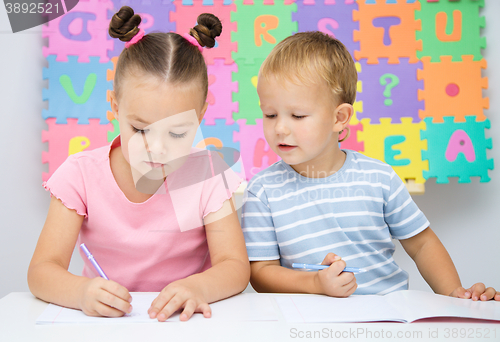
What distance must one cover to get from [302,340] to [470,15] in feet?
4.70

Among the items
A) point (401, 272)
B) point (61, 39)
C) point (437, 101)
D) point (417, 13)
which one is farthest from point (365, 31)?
point (61, 39)

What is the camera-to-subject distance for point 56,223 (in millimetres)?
A: 665

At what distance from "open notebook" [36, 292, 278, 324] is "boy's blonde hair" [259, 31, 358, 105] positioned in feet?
1.36

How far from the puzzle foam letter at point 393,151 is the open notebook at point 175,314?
3.16ft

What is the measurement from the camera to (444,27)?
1425mm

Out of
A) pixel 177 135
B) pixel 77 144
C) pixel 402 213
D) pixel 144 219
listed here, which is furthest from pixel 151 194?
pixel 77 144

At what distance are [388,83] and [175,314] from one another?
3.90 feet

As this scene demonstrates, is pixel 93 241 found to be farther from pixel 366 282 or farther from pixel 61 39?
pixel 61 39

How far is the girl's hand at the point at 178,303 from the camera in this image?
494mm

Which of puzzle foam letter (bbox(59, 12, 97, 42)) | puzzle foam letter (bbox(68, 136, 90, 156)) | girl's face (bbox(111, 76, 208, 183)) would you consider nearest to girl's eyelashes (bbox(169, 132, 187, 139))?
girl's face (bbox(111, 76, 208, 183))

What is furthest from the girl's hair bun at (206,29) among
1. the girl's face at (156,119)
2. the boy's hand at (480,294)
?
the boy's hand at (480,294)

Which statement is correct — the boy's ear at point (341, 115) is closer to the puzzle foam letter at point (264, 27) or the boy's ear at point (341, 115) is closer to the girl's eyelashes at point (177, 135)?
the girl's eyelashes at point (177, 135)

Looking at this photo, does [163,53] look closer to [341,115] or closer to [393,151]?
[341,115]

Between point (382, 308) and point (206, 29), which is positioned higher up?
point (206, 29)
